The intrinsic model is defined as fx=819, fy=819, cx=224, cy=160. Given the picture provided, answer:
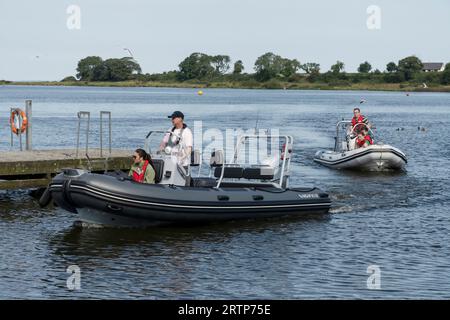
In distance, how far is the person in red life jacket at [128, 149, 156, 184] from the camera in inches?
567

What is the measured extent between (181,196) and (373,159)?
10511mm

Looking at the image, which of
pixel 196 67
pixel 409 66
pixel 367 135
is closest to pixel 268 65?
pixel 196 67

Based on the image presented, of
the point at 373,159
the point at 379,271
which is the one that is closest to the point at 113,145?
the point at 373,159

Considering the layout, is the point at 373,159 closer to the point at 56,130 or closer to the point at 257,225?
the point at 257,225

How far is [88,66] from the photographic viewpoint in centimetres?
17125

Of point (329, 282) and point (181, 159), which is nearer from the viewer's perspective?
point (329, 282)

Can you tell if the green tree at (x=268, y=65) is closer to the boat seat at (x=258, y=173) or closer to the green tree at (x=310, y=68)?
the green tree at (x=310, y=68)

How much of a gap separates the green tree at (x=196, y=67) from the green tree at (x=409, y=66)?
128 feet

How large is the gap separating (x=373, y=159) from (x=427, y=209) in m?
5.93

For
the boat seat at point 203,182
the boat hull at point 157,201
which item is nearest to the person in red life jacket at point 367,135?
the boat hull at point 157,201

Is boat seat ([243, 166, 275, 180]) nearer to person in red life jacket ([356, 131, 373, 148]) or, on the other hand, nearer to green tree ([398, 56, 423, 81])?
person in red life jacket ([356, 131, 373, 148])

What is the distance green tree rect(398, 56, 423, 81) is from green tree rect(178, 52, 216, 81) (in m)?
38.9

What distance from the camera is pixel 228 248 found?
13664 mm

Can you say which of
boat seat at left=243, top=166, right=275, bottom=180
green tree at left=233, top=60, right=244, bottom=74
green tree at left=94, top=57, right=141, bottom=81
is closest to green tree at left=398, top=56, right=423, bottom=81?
green tree at left=233, top=60, right=244, bottom=74
